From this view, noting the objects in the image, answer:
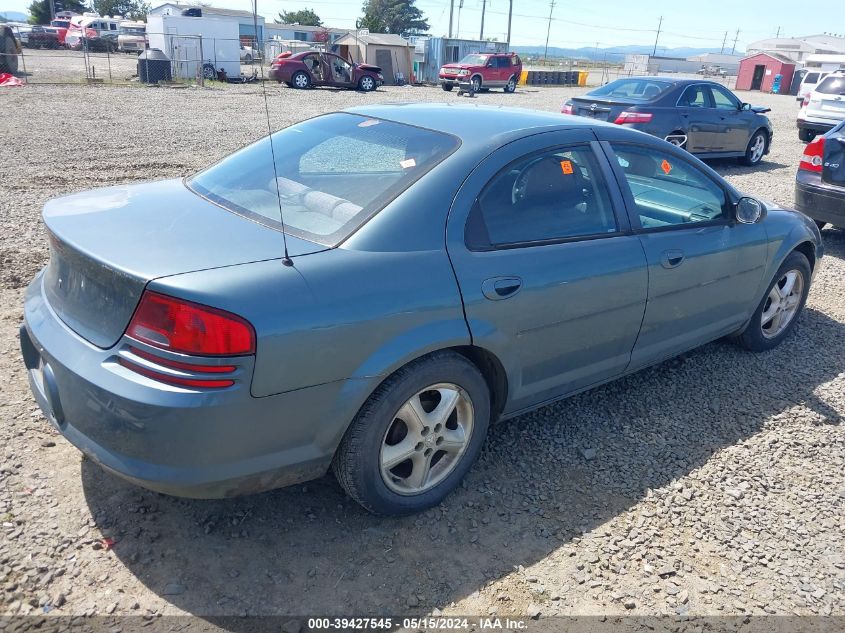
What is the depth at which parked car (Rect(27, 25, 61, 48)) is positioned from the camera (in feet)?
153

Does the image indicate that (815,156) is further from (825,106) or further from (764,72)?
(764,72)

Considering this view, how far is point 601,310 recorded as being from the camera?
3264 mm

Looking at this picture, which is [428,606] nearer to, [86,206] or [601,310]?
[601,310]

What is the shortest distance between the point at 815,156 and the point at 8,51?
983 inches

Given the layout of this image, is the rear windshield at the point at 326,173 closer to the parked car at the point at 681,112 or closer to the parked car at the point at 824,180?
the parked car at the point at 824,180

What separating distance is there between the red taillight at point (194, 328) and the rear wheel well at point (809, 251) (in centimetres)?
409

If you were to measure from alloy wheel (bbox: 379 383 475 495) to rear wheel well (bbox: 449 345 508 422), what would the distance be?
0.17 meters

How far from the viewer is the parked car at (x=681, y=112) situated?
10.8 m

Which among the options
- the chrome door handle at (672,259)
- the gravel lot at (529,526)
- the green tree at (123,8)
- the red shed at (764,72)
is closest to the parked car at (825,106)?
the gravel lot at (529,526)

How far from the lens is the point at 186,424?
220 centimetres

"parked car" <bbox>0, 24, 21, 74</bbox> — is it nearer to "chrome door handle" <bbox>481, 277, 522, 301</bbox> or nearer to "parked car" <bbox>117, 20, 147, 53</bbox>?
"parked car" <bbox>117, 20, 147, 53</bbox>

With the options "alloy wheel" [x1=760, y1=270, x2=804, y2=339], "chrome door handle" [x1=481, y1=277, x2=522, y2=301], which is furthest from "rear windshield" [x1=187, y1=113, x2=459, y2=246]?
"alloy wheel" [x1=760, y1=270, x2=804, y2=339]

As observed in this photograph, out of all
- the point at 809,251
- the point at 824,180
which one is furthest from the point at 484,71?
the point at 809,251

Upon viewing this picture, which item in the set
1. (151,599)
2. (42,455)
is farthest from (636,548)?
(42,455)
